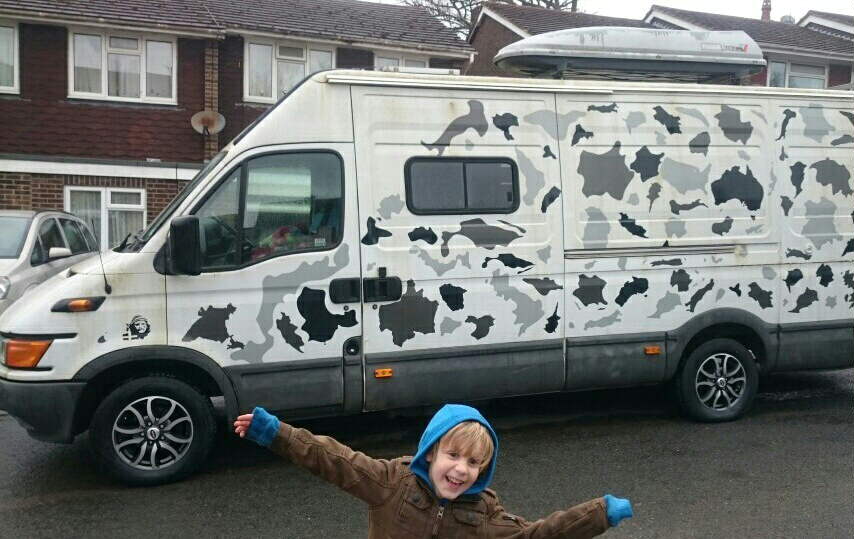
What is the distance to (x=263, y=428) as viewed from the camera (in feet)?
7.65

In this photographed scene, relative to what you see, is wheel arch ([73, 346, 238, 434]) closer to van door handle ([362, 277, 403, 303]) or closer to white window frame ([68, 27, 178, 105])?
van door handle ([362, 277, 403, 303])

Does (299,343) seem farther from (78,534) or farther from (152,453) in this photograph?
(78,534)

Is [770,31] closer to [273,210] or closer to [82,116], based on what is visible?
[82,116]

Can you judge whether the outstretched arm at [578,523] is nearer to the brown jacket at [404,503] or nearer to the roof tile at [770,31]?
the brown jacket at [404,503]

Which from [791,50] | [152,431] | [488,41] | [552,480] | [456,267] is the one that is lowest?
[552,480]

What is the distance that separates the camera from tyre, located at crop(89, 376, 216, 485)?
16.2 feet

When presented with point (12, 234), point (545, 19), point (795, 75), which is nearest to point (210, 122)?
point (12, 234)

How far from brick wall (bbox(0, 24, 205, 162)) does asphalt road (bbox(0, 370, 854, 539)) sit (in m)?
10.4

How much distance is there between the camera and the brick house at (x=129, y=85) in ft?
50.3

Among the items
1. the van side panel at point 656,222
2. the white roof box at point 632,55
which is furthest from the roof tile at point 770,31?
the van side panel at point 656,222

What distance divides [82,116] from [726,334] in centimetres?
1394

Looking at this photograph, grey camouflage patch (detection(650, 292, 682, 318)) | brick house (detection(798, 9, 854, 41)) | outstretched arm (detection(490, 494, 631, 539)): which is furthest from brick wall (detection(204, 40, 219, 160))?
brick house (detection(798, 9, 854, 41))

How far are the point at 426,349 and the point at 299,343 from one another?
92cm

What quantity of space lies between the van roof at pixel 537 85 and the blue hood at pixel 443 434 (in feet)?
11.7
